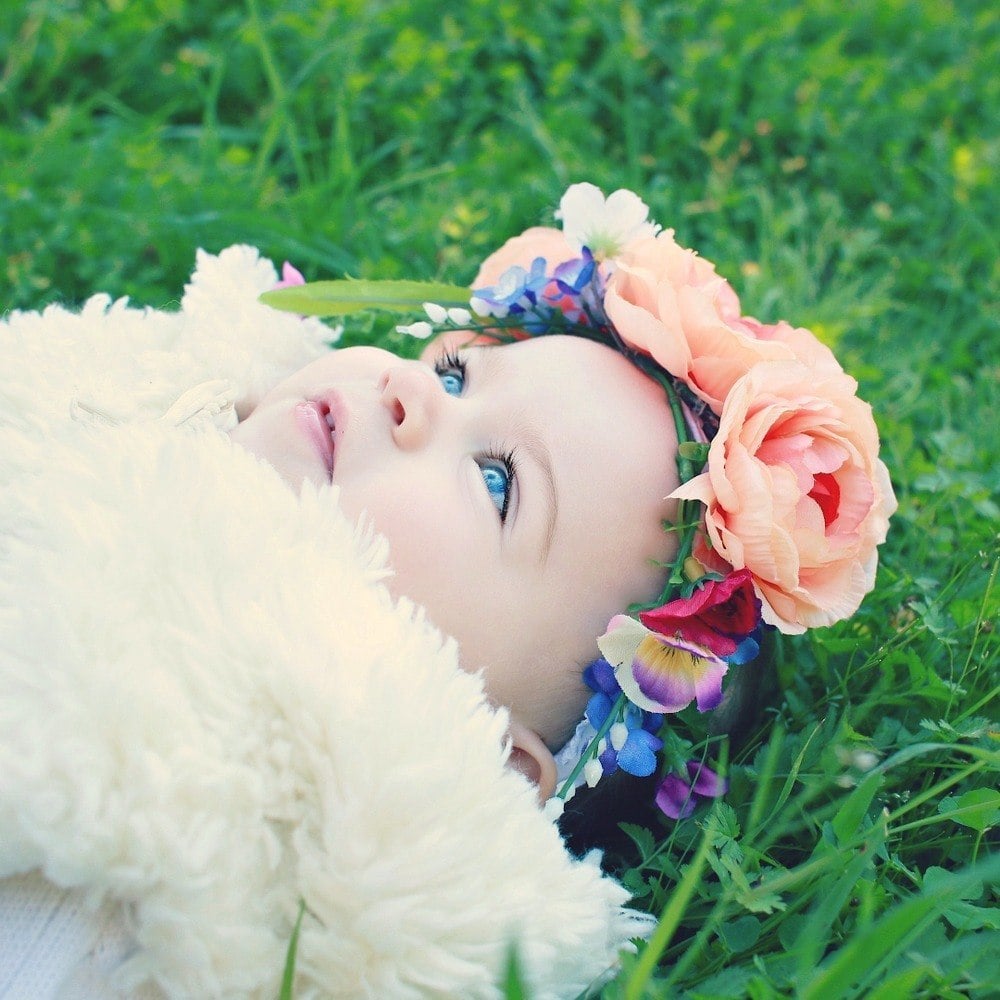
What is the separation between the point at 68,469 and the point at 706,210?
1.99m

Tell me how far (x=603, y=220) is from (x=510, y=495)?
58cm

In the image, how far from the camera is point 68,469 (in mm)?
1354

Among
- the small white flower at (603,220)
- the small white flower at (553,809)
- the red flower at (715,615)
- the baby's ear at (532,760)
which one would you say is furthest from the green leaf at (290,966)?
the small white flower at (603,220)

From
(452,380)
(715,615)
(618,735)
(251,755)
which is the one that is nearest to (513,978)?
(251,755)

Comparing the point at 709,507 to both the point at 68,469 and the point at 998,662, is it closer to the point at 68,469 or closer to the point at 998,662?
the point at 998,662

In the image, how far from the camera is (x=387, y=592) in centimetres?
136

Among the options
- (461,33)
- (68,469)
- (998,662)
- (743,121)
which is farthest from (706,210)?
(68,469)

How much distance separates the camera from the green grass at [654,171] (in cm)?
188

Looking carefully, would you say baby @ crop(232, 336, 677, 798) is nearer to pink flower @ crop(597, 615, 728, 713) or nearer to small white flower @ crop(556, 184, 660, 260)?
pink flower @ crop(597, 615, 728, 713)

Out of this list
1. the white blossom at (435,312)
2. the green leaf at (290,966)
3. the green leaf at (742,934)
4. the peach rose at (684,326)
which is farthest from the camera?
the white blossom at (435,312)

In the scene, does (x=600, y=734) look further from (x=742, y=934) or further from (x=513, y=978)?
(x=513, y=978)

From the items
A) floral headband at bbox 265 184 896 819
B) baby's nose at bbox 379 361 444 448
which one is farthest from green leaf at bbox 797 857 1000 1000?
baby's nose at bbox 379 361 444 448

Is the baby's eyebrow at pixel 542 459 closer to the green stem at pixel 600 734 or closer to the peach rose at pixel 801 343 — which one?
the green stem at pixel 600 734

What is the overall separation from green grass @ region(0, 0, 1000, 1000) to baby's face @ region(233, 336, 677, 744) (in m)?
0.37
